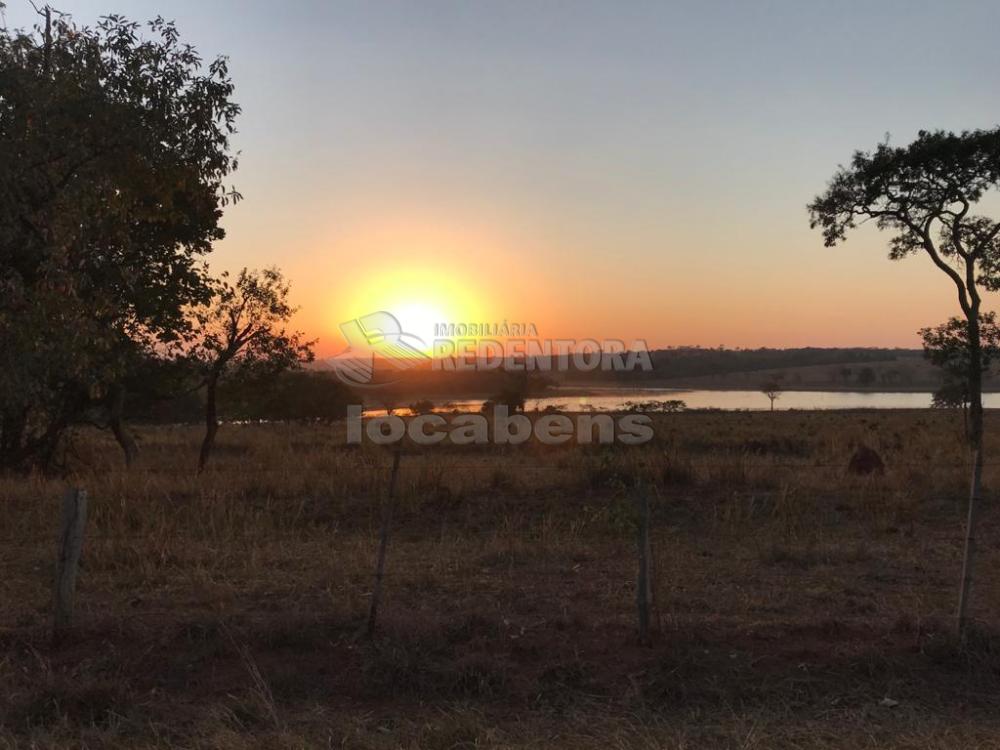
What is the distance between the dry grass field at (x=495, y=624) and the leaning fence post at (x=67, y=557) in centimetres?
17

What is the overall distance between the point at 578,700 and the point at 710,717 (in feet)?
2.53

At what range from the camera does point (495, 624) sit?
228 inches

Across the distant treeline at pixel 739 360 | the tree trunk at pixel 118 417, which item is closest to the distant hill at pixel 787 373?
the distant treeline at pixel 739 360

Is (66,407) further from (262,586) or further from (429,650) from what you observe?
(429,650)

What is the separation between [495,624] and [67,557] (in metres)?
3.15

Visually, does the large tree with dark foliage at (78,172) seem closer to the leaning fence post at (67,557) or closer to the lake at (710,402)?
the leaning fence post at (67,557)

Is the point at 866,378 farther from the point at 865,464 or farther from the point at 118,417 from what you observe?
the point at 118,417

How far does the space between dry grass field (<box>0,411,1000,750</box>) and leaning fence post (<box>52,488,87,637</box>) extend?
166 millimetres

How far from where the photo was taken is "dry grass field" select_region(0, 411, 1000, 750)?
436 centimetres

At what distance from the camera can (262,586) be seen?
7.00 metres

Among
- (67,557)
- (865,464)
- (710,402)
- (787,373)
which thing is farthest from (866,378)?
(67,557)

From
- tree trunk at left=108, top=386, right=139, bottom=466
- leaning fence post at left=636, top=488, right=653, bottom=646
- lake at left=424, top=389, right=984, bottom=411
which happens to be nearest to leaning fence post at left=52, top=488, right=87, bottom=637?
leaning fence post at left=636, top=488, right=653, bottom=646

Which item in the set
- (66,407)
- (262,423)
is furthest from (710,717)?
(262,423)

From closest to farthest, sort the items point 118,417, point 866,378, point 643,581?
point 643,581 < point 118,417 < point 866,378
